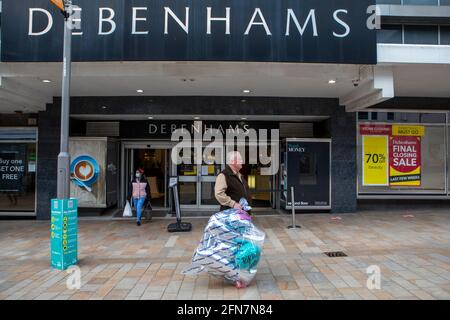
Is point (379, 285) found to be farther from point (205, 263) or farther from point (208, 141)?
point (208, 141)

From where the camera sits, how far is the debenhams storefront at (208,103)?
7.05 metres

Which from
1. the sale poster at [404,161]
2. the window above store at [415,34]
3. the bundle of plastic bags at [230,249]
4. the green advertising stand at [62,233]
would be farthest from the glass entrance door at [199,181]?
the bundle of plastic bags at [230,249]

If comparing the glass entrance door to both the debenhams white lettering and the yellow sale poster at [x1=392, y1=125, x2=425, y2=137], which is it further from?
the yellow sale poster at [x1=392, y1=125, x2=425, y2=137]

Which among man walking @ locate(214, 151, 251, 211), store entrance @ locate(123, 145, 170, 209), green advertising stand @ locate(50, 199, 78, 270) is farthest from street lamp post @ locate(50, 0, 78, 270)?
store entrance @ locate(123, 145, 170, 209)

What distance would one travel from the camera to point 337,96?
10.3 meters

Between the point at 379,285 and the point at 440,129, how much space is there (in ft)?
28.2

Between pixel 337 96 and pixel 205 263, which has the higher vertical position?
pixel 337 96

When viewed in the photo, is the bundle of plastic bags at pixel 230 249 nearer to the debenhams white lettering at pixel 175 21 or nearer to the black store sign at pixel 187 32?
the black store sign at pixel 187 32

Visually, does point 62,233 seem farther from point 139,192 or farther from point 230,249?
point 139,192

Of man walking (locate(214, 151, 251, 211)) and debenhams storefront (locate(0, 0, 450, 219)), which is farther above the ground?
debenhams storefront (locate(0, 0, 450, 219))

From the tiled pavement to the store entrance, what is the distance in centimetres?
→ 263

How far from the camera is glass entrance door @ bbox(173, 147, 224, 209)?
11.4 metres

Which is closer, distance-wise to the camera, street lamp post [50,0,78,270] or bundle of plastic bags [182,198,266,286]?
bundle of plastic bags [182,198,266,286]
